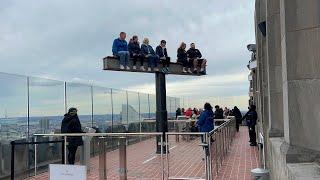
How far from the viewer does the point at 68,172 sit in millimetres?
6875

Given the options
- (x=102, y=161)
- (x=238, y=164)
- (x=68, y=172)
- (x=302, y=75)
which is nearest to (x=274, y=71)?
(x=302, y=75)

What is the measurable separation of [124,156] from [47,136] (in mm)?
3236

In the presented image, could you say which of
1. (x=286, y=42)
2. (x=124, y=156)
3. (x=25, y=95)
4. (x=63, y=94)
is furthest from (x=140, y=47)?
(x=286, y=42)

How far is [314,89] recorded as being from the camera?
207 inches

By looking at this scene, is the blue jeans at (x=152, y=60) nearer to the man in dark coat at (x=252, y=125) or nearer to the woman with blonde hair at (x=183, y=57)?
the woman with blonde hair at (x=183, y=57)

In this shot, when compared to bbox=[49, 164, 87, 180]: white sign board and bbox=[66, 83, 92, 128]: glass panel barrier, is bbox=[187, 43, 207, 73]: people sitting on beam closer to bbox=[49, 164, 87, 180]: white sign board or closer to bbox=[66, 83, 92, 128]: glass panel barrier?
bbox=[66, 83, 92, 128]: glass panel barrier

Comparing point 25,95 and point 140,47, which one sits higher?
point 140,47

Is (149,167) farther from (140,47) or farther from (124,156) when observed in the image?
(140,47)

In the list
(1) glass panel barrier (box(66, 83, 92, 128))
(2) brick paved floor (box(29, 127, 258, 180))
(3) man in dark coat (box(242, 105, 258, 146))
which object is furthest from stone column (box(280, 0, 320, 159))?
(3) man in dark coat (box(242, 105, 258, 146))

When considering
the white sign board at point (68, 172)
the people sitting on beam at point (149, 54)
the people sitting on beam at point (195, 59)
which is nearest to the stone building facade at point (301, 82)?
the white sign board at point (68, 172)

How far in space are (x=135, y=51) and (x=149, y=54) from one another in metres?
0.66

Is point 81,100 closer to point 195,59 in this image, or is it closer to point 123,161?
point 195,59

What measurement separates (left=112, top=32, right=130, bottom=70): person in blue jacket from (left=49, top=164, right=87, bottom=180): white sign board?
8.63 m

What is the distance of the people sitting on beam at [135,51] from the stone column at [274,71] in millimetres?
8436
